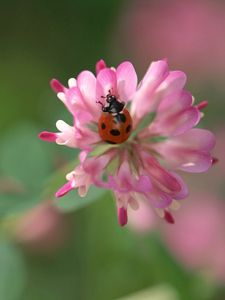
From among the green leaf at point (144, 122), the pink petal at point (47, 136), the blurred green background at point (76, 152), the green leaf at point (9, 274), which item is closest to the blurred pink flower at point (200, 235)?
the blurred green background at point (76, 152)

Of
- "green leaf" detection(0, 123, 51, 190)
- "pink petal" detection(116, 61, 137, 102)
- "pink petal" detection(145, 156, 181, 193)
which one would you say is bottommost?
"pink petal" detection(145, 156, 181, 193)

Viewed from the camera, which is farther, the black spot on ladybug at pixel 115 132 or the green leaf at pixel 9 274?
the green leaf at pixel 9 274

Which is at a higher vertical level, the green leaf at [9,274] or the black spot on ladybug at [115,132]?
the green leaf at [9,274]

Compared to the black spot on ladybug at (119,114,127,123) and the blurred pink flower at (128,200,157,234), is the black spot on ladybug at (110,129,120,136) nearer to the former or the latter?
the black spot on ladybug at (119,114,127,123)

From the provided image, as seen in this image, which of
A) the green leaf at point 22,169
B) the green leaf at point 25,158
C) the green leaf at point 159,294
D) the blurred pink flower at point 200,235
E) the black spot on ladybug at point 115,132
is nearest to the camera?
the black spot on ladybug at point 115,132

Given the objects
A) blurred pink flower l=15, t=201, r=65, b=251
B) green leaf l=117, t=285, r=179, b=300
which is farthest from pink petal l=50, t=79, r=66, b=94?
blurred pink flower l=15, t=201, r=65, b=251

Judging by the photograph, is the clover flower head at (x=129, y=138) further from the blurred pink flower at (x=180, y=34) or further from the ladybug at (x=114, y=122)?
the blurred pink flower at (x=180, y=34)

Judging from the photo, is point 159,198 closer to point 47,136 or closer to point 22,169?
point 47,136
